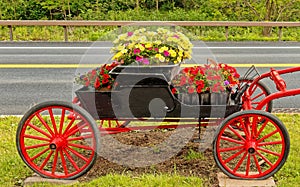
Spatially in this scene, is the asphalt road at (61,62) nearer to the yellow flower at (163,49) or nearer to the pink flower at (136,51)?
the pink flower at (136,51)

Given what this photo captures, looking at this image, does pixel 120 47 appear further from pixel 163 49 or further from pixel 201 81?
pixel 201 81

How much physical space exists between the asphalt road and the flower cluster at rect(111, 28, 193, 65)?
263 cm

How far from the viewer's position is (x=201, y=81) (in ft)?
14.0

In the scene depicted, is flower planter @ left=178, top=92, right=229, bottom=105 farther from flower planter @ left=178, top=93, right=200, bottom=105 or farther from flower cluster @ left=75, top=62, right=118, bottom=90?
flower cluster @ left=75, top=62, right=118, bottom=90

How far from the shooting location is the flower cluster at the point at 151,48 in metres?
4.38

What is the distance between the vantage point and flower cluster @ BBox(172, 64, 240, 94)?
13.9 feet

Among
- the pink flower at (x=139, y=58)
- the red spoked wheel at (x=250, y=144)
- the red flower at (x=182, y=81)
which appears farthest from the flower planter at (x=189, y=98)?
the pink flower at (x=139, y=58)

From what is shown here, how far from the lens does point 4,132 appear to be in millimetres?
5520

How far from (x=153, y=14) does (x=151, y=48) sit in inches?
523

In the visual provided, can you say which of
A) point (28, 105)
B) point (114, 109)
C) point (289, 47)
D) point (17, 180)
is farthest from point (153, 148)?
point (289, 47)

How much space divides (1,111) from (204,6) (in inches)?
534

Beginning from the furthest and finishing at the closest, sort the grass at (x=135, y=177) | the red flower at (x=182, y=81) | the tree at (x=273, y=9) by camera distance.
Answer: the tree at (x=273, y=9) → the red flower at (x=182, y=81) → the grass at (x=135, y=177)

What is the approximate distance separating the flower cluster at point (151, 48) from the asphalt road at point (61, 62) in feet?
8.62

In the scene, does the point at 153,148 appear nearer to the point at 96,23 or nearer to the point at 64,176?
the point at 64,176
